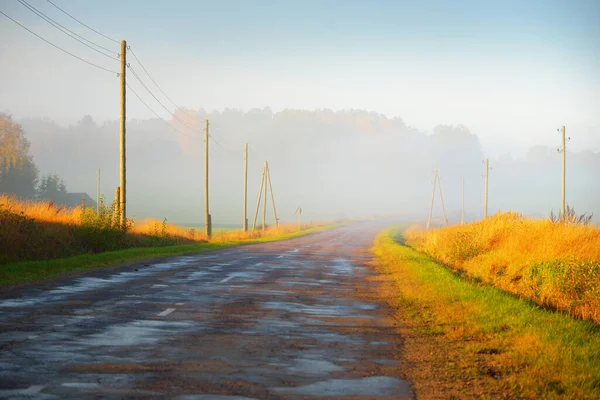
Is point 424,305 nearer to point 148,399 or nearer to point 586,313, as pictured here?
point 586,313

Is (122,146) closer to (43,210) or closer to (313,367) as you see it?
(43,210)

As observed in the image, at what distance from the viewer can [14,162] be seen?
10388 centimetres

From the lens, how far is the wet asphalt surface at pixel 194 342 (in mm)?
7473

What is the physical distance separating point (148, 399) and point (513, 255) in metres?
20.3

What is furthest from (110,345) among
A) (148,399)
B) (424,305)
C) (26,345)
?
(424,305)

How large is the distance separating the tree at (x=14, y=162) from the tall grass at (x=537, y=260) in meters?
81.4

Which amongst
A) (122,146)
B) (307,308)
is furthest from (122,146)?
(307,308)

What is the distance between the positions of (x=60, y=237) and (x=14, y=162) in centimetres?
8212

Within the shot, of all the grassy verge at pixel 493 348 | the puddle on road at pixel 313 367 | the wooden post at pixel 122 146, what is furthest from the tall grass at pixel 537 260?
the wooden post at pixel 122 146

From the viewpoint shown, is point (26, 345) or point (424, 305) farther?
point (424, 305)

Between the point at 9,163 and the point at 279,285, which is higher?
the point at 9,163

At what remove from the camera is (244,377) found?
7973 mm

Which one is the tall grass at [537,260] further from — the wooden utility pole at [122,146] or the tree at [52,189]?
the tree at [52,189]

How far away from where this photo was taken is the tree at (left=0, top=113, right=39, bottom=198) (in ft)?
339
